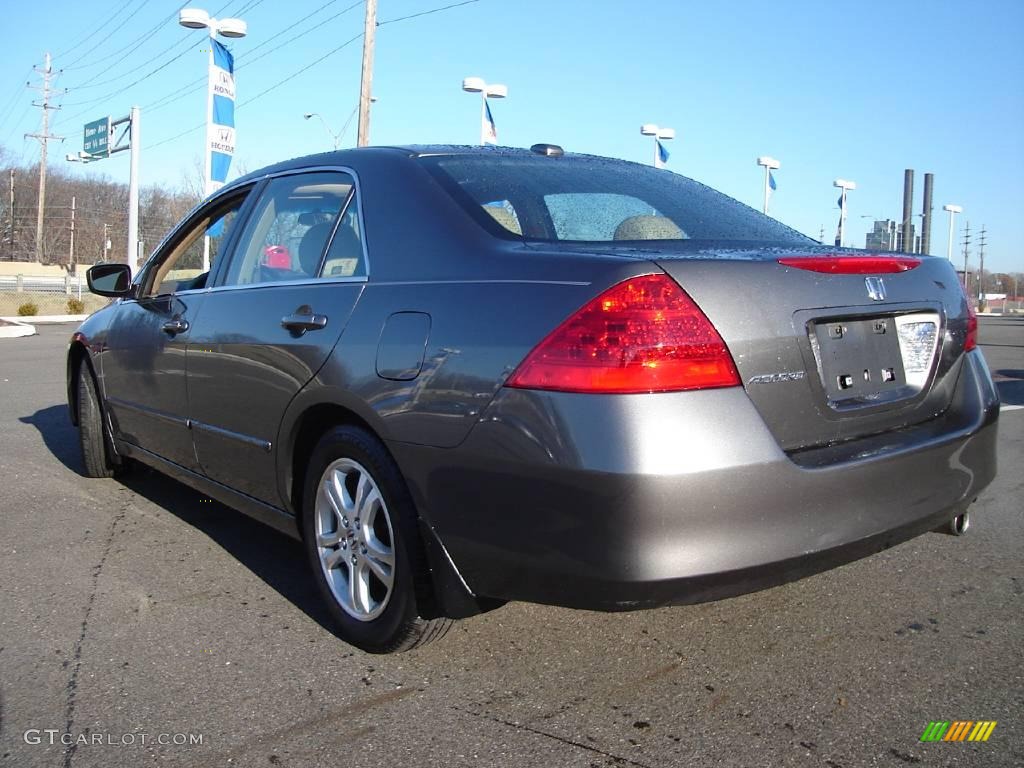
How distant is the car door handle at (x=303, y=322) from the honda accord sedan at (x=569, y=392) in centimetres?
2

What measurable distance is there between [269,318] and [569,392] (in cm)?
152

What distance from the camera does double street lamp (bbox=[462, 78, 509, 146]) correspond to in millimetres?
19828

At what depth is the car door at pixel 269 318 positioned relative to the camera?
3.11m

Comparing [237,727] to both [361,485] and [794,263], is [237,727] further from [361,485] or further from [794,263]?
[794,263]

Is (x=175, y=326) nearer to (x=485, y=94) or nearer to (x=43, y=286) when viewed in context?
(x=485, y=94)

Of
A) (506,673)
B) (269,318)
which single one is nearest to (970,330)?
(506,673)

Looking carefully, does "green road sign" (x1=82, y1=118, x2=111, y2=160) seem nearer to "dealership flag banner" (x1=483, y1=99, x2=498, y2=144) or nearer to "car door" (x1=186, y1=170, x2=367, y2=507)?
"dealership flag banner" (x1=483, y1=99, x2=498, y2=144)

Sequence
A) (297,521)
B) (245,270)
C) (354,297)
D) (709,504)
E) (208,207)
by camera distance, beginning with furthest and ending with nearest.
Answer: (208,207)
(245,270)
(297,521)
(354,297)
(709,504)

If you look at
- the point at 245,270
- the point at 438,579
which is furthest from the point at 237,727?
the point at 245,270

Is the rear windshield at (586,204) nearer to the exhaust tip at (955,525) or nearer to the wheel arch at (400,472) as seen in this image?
the wheel arch at (400,472)

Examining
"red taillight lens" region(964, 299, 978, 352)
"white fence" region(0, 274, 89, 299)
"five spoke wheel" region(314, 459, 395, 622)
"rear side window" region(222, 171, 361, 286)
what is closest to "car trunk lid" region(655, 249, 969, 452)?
"red taillight lens" region(964, 299, 978, 352)

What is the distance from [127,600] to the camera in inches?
136

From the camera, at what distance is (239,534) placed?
4355mm

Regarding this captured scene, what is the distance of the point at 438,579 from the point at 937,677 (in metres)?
1.47
